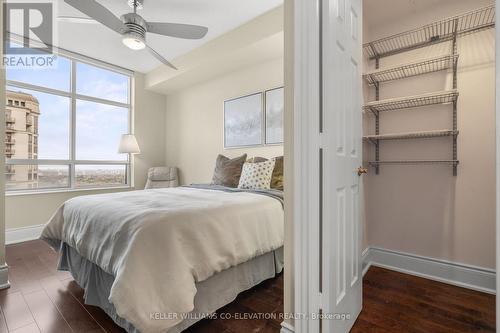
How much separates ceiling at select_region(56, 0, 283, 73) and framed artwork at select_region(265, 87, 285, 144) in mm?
900

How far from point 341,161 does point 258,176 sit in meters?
1.30

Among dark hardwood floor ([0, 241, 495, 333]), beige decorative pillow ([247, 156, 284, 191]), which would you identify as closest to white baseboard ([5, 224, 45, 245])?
dark hardwood floor ([0, 241, 495, 333])

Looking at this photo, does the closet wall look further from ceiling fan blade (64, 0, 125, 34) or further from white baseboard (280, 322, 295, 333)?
ceiling fan blade (64, 0, 125, 34)

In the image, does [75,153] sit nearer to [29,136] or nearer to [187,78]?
[29,136]

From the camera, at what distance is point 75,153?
12.4 feet

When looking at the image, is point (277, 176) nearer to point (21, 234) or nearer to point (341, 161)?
point (341, 161)

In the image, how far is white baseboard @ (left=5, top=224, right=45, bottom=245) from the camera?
3.07 meters

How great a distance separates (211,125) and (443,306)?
343cm

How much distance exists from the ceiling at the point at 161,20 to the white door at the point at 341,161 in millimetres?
1553

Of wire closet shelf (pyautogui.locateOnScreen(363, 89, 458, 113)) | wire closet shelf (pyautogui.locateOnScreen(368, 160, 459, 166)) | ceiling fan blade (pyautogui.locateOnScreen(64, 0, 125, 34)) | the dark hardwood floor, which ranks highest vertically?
ceiling fan blade (pyautogui.locateOnScreen(64, 0, 125, 34))

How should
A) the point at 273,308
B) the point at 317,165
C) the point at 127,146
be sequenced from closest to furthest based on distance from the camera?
1. the point at 317,165
2. the point at 273,308
3. the point at 127,146

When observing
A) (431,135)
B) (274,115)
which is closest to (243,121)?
(274,115)

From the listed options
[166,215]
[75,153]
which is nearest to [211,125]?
[75,153]

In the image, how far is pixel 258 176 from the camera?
2.51m
